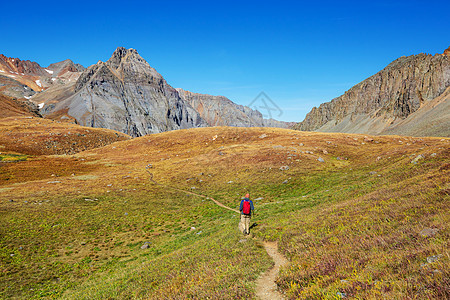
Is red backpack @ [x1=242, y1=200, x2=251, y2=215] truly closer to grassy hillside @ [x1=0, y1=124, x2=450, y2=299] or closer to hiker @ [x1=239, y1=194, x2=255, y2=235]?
hiker @ [x1=239, y1=194, x2=255, y2=235]

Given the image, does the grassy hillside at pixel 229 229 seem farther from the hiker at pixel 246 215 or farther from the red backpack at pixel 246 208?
the red backpack at pixel 246 208

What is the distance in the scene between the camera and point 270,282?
400 inches

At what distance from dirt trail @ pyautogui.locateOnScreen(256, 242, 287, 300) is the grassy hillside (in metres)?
0.38

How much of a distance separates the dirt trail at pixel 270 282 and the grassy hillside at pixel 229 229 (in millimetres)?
381

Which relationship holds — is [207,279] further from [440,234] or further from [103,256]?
[103,256]

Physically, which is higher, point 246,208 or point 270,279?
point 246,208

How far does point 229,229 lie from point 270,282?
1172 cm

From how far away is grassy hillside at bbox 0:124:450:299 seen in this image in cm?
873

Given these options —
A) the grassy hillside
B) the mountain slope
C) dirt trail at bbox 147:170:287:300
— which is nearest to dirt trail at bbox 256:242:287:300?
dirt trail at bbox 147:170:287:300

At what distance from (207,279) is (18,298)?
14236 millimetres

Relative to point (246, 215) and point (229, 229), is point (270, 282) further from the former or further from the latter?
point (229, 229)

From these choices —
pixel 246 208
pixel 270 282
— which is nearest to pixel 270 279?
pixel 270 282

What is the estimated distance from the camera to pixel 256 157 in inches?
2142

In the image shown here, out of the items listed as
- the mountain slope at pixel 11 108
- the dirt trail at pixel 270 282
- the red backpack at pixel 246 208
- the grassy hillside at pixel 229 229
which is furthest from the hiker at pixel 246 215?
the mountain slope at pixel 11 108
